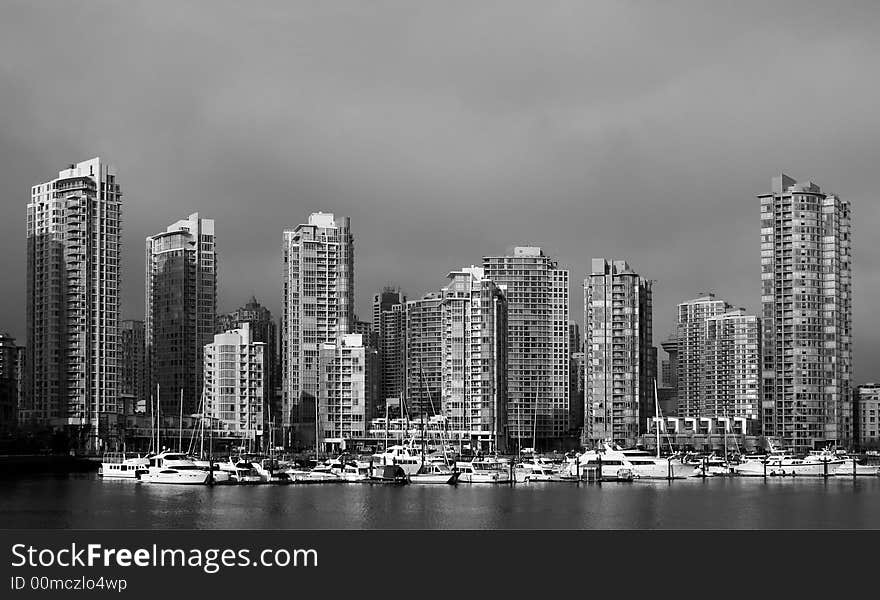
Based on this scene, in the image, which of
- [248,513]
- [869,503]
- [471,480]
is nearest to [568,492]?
[471,480]

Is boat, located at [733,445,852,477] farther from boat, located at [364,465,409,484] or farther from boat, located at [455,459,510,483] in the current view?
boat, located at [364,465,409,484]

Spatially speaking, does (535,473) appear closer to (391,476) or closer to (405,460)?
(405,460)

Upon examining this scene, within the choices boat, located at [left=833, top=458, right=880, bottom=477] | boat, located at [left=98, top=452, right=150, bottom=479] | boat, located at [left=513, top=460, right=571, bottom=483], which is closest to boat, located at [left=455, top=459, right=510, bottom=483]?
boat, located at [left=513, top=460, right=571, bottom=483]

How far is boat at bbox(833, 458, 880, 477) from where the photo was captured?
160m

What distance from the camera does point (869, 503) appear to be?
107m

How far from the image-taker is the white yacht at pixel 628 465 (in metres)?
141

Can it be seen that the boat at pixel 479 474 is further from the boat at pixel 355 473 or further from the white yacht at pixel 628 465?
the boat at pixel 355 473

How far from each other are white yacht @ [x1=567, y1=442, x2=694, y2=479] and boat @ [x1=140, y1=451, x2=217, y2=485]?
4085 centimetres

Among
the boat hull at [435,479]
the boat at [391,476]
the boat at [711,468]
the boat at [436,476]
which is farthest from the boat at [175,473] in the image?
the boat at [711,468]

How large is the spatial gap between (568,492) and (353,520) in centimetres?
3894

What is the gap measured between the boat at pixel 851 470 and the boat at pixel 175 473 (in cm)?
7981
